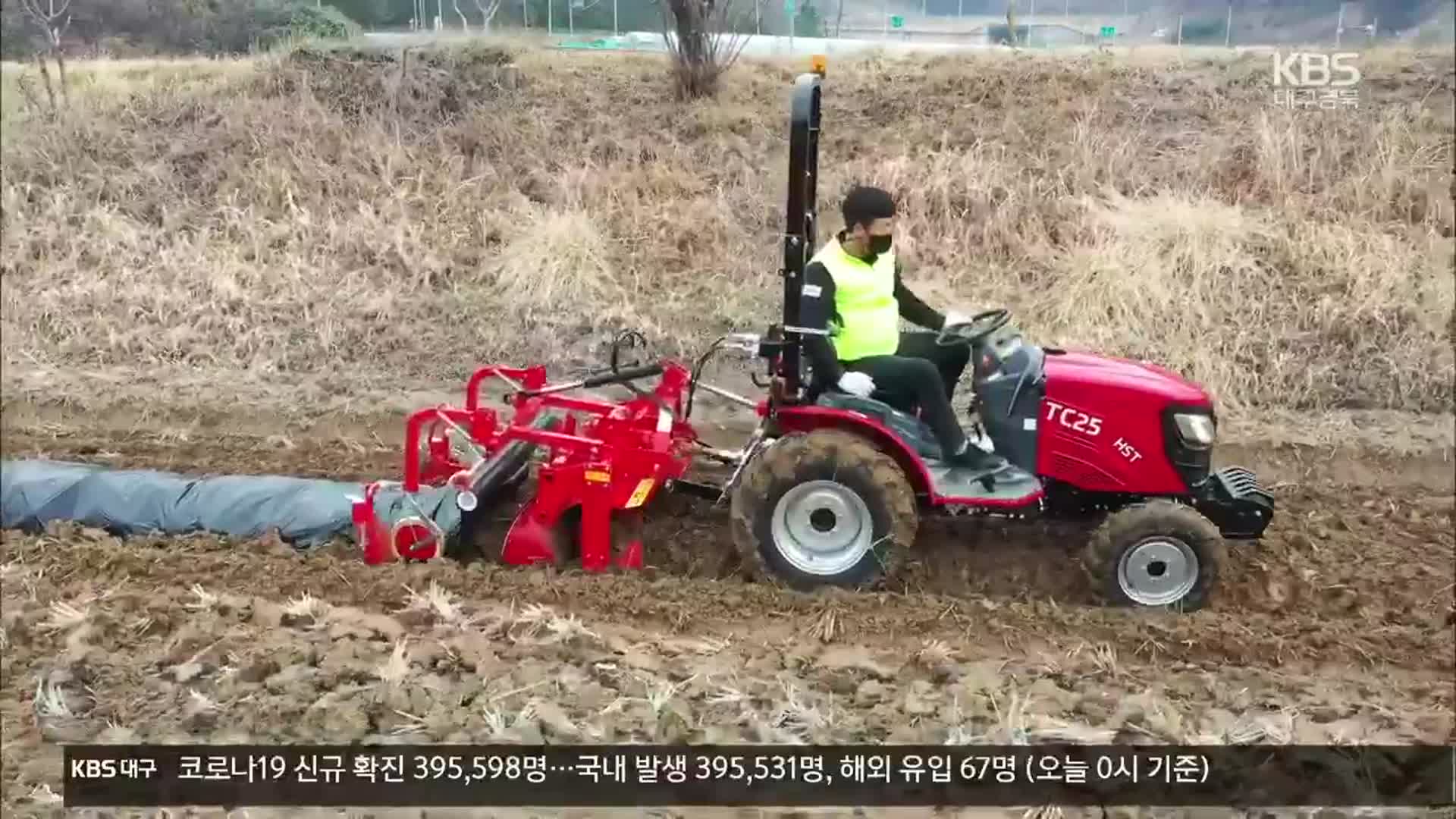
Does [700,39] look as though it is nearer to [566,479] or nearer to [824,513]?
[566,479]

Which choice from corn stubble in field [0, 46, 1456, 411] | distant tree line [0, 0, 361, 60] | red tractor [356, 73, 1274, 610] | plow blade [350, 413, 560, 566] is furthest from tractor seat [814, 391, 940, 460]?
distant tree line [0, 0, 361, 60]

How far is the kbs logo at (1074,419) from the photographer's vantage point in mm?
3826

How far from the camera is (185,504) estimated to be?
4.30m

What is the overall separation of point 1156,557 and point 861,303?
47.7 inches

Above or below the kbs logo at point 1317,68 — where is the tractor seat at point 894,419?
below

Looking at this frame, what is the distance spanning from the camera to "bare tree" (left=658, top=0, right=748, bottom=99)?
402cm

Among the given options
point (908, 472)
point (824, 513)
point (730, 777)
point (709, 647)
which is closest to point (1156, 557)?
point (908, 472)

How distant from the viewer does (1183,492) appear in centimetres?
390

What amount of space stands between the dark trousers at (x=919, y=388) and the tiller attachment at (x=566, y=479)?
2.20 ft

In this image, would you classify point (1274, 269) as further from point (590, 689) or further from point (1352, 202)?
point (590, 689)

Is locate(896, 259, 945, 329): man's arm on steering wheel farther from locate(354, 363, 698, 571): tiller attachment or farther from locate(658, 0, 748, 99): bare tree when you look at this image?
locate(658, 0, 748, 99): bare tree

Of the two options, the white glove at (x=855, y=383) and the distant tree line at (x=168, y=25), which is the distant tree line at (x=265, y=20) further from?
the white glove at (x=855, y=383)

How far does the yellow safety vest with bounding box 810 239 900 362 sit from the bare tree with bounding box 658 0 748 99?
868 mm

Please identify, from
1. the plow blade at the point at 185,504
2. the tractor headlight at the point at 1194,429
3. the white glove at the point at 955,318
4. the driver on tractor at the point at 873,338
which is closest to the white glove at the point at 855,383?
the driver on tractor at the point at 873,338
